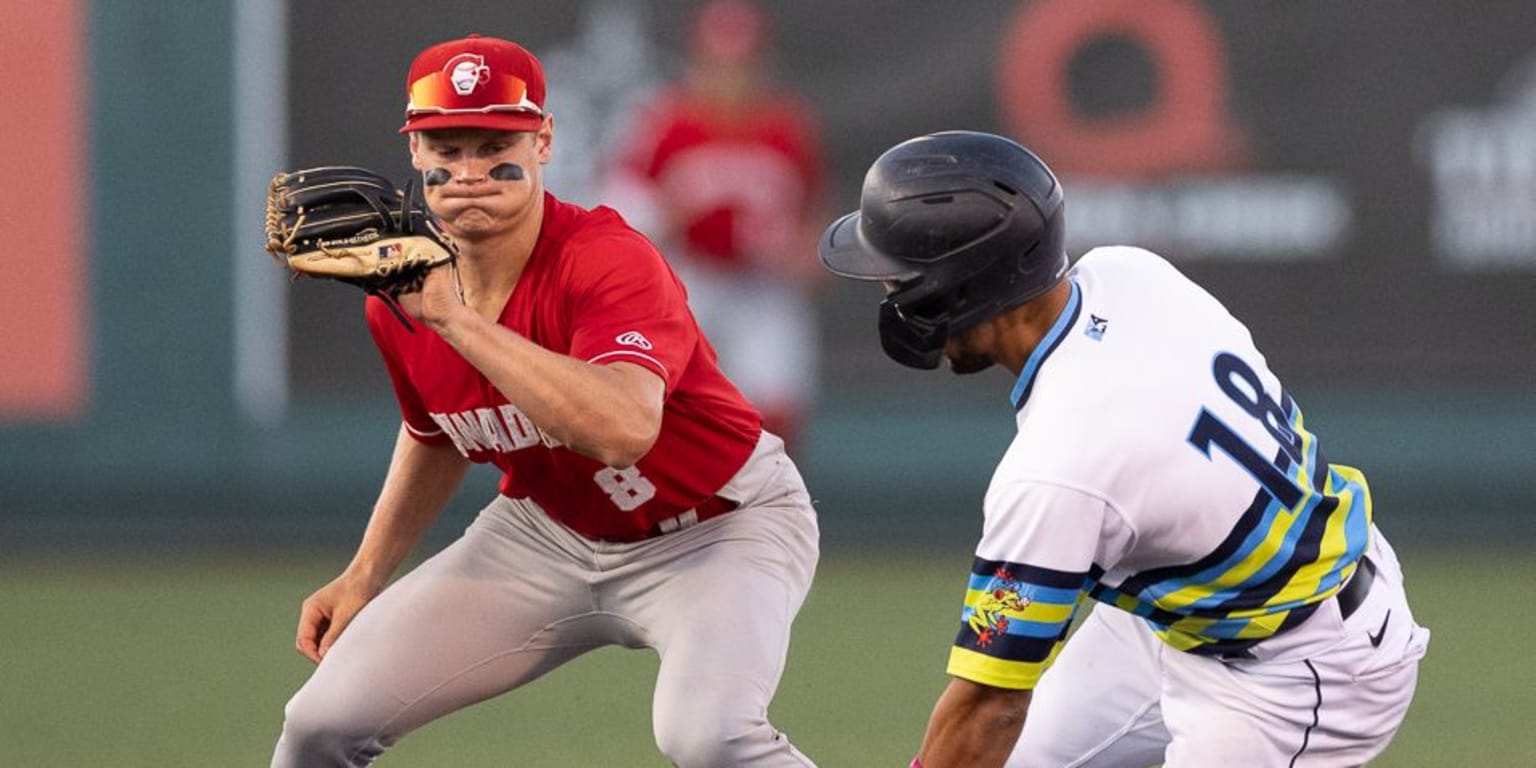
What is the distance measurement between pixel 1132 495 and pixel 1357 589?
2.28ft

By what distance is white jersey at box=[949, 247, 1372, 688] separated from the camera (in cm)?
416

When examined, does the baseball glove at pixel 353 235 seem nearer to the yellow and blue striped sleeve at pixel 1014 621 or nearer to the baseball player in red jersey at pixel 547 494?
the baseball player in red jersey at pixel 547 494

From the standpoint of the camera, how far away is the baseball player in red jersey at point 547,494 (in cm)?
486

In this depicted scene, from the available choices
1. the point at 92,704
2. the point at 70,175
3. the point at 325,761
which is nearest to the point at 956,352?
the point at 325,761

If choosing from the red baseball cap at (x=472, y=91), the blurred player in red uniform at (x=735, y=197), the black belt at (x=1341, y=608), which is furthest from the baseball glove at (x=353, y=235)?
the blurred player in red uniform at (x=735, y=197)

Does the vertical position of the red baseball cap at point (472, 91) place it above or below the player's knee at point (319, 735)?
above

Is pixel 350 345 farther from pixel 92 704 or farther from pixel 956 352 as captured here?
pixel 956 352

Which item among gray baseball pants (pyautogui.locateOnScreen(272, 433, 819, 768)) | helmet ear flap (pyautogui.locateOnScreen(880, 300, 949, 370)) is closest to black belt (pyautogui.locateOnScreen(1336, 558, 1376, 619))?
helmet ear flap (pyautogui.locateOnScreen(880, 300, 949, 370))

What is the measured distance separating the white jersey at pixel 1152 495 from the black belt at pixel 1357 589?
0.04 meters

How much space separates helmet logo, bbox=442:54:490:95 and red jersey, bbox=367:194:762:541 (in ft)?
1.42

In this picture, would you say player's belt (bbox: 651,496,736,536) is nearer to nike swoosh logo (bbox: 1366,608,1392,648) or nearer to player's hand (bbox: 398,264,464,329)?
player's hand (bbox: 398,264,464,329)

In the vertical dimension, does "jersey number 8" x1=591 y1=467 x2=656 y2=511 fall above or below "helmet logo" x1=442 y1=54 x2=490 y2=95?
below

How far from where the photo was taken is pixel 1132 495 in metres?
4.20

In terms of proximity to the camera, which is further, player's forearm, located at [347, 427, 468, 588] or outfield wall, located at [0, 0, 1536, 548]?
outfield wall, located at [0, 0, 1536, 548]
